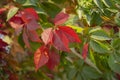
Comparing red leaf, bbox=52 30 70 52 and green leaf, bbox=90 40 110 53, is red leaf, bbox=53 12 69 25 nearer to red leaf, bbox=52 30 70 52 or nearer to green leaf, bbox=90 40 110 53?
red leaf, bbox=52 30 70 52

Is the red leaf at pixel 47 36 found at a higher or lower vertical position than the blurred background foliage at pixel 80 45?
higher

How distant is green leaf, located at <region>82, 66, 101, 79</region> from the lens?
99 cm

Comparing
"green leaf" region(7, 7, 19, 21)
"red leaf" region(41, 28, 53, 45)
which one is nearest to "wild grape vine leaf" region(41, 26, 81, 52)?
"red leaf" region(41, 28, 53, 45)

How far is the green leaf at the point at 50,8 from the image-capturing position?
0.93 meters

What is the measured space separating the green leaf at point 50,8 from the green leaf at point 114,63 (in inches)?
9.4

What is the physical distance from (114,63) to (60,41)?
251 mm

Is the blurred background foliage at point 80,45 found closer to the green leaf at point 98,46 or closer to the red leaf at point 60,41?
the green leaf at point 98,46

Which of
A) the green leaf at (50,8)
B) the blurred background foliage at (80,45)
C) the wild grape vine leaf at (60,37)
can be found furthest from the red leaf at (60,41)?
the green leaf at (50,8)

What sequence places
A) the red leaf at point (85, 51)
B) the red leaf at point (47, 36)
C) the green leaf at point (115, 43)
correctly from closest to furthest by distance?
the red leaf at point (47, 36) < the red leaf at point (85, 51) < the green leaf at point (115, 43)

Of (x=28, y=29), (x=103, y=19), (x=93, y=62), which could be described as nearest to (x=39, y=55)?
(x=28, y=29)

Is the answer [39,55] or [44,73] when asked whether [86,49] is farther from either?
[44,73]

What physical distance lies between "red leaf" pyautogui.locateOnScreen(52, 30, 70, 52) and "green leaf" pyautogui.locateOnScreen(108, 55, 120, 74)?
223 millimetres

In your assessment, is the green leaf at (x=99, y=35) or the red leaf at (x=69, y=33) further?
the green leaf at (x=99, y=35)

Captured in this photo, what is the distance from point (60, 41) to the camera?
71cm
